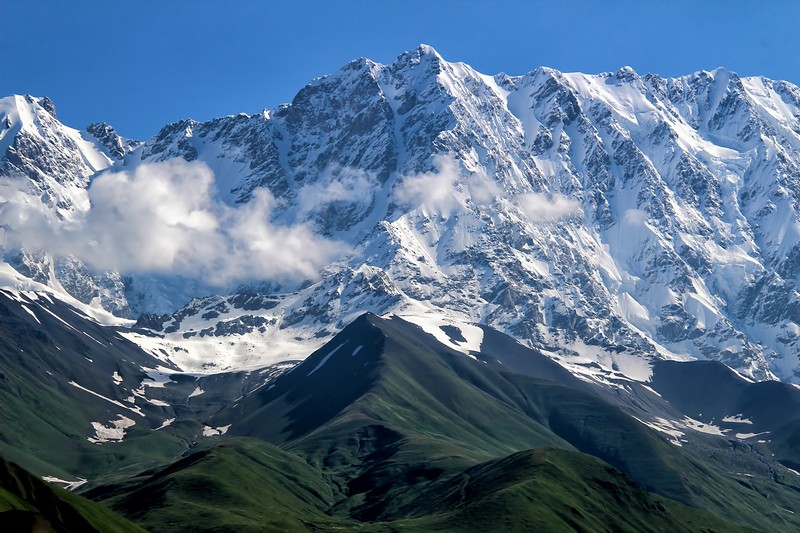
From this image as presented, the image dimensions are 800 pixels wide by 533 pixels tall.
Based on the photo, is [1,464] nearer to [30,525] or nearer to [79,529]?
[79,529]

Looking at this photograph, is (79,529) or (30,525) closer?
(30,525)

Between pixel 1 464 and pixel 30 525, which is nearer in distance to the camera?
pixel 30 525

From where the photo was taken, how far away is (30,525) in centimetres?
9400

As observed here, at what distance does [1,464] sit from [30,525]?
320 ft

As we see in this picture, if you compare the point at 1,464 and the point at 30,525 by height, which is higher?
the point at 1,464

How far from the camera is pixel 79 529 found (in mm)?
195000

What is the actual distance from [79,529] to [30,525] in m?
106

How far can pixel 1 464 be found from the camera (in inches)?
7303

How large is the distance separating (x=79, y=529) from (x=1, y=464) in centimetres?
1792

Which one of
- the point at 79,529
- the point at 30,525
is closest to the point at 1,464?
the point at 79,529
